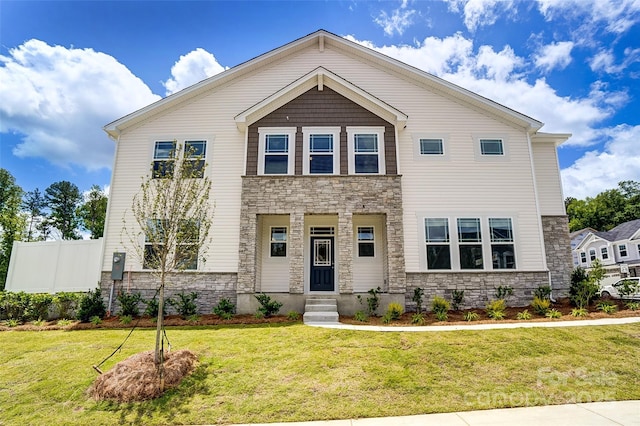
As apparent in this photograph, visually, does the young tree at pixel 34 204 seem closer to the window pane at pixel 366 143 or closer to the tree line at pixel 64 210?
the tree line at pixel 64 210

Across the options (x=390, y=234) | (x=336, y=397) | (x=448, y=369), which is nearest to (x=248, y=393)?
(x=336, y=397)

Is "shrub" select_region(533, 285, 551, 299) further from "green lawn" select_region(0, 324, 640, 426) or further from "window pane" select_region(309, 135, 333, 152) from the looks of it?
"window pane" select_region(309, 135, 333, 152)

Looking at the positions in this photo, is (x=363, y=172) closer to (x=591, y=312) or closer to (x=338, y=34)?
(x=338, y=34)

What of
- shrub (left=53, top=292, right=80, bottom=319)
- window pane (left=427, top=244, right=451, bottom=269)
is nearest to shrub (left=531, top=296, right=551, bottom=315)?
window pane (left=427, top=244, right=451, bottom=269)

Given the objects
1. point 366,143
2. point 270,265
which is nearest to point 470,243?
point 366,143

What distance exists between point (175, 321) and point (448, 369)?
8.11m

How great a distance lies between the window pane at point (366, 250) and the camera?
42.9ft

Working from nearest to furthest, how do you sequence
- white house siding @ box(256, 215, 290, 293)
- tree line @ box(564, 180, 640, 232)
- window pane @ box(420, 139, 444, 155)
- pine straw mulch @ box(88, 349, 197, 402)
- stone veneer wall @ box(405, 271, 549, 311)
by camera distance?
pine straw mulch @ box(88, 349, 197, 402) < stone veneer wall @ box(405, 271, 549, 311) < white house siding @ box(256, 215, 290, 293) < window pane @ box(420, 139, 444, 155) < tree line @ box(564, 180, 640, 232)

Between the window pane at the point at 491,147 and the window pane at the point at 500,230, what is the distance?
2764 mm

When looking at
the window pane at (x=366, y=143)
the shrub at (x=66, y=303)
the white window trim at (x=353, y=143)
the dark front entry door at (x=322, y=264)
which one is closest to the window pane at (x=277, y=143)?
the white window trim at (x=353, y=143)

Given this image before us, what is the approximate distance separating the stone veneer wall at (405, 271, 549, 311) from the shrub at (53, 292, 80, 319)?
11757 millimetres

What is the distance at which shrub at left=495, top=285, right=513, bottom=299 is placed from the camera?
1191 centimetres

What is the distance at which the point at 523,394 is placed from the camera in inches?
217

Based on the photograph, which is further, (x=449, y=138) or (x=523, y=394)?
(x=449, y=138)
